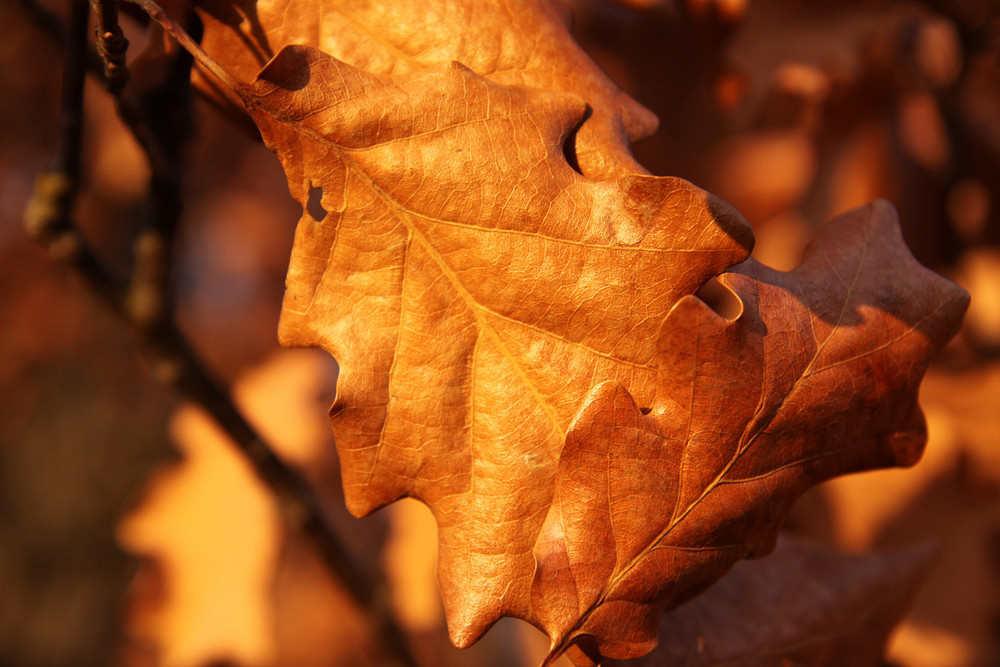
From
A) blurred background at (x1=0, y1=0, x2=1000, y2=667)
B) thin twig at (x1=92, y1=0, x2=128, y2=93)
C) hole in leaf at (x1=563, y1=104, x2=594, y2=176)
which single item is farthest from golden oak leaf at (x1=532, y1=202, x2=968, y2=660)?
blurred background at (x1=0, y1=0, x2=1000, y2=667)

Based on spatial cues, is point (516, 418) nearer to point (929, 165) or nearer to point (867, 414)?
A: point (867, 414)

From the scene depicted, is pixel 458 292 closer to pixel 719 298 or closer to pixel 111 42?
pixel 111 42

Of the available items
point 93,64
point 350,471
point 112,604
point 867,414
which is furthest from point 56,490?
point 867,414

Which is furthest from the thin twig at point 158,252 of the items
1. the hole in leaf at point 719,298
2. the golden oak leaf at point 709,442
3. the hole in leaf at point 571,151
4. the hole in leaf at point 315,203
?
the hole in leaf at point 719,298

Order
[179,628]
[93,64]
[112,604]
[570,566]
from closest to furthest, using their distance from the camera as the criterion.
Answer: [570,566] < [93,64] < [179,628] < [112,604]

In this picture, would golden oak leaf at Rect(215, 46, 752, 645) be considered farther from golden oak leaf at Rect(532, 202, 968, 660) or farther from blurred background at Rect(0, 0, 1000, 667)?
blurred background at Rect(0, 0, 1000, 667)

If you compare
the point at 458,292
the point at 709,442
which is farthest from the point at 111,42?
the point at 709,442

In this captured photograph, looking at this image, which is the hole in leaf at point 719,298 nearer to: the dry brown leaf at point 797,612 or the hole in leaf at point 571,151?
the dry brown leaf at point 797,612
